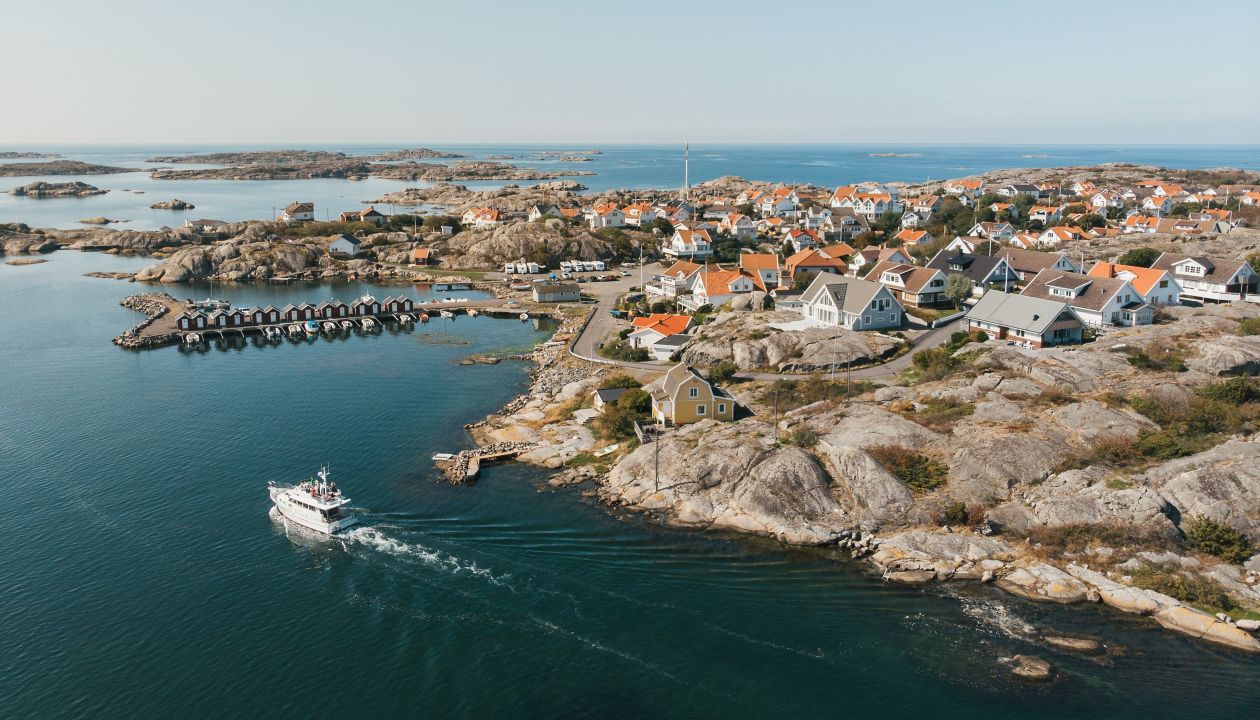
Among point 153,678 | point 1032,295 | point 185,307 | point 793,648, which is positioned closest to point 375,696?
point 153,678

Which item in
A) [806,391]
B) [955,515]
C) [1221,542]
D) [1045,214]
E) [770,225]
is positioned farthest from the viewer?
[770,225]

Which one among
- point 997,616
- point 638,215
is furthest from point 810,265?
point 638,215

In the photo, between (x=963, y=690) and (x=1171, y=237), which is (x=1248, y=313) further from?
(x=963, y=690)

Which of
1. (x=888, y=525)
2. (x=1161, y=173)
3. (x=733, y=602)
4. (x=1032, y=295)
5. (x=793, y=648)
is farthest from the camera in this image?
(x=1161, y=173)

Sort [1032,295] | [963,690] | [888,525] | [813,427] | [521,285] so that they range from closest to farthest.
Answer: [963,690] < [888,525] < [813,427] < [1032,295] < [521,285]

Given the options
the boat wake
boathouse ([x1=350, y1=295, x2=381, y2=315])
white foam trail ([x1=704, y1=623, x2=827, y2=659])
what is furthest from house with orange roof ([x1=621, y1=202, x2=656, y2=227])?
white foam trail ([x1=704, y1=623, x2=827, y2=659])

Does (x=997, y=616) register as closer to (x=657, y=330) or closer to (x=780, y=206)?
(x=657, y=330)

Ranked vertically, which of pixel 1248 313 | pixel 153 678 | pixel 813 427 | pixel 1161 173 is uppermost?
pixel 1161 173
